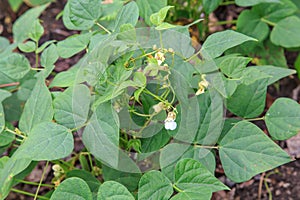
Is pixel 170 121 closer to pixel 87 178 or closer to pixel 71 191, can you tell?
pixel 71 191

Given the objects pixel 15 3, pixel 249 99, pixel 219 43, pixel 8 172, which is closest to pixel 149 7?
pixel 219 43

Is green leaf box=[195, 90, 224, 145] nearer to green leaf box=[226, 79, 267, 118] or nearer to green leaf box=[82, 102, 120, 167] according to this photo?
green leaf box=[226, 79, 267, 118]

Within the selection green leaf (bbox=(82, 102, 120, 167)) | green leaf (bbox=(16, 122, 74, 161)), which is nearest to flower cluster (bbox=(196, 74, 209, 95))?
green leaf (bbox=(82, 102, 120, 167))

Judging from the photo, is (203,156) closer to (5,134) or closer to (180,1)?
(5,134)

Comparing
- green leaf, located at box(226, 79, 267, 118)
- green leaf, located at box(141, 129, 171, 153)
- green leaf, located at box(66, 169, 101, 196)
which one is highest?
green leaf, located at box(226, 79, 267, 118)

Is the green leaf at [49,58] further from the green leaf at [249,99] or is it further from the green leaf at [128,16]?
the green leaf at [249,99]
